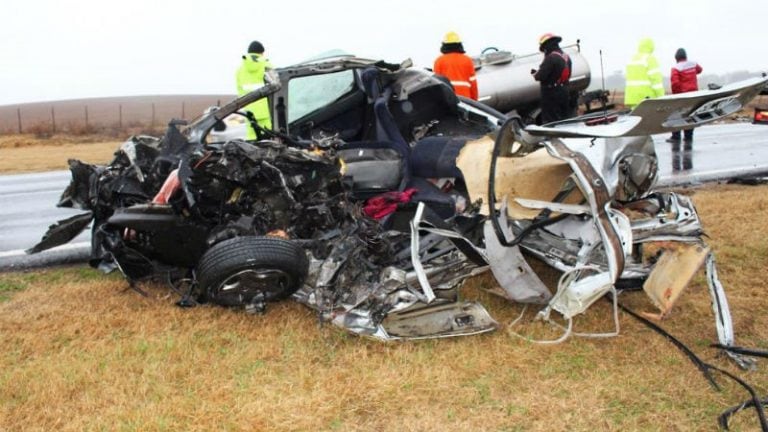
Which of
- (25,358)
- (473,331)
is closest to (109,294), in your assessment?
(25,358)

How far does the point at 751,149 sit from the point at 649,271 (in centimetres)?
857

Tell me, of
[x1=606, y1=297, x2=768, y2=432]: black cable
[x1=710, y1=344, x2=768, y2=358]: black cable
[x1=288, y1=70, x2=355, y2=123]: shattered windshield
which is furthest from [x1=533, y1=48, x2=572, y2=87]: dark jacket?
[x1=710, y1=344, x2=768, y2=358]: black cable

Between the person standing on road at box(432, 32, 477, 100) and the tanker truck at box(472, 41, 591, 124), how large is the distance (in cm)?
179

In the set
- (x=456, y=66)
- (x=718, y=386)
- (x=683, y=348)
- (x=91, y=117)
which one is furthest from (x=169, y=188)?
(x=91, y=117)

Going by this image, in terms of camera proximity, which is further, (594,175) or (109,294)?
(109,294)

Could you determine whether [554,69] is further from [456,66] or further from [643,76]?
[643,76]

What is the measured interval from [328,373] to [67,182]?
8307mm

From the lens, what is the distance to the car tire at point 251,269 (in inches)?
137

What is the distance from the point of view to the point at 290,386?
304cm

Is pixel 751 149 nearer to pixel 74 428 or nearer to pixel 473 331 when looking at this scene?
pixel 473 331

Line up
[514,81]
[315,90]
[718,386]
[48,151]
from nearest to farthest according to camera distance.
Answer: [718,386], [315,90], [514,81], [48,151]

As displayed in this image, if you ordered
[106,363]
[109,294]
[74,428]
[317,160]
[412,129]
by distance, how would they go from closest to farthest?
[74,428]
[106,363]
[317,160]
[109,294]
[412,129]

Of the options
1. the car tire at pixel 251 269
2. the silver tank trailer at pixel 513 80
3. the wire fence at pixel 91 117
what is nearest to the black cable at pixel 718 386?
the car tire at pixel 251 269

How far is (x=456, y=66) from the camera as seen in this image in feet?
27.6
